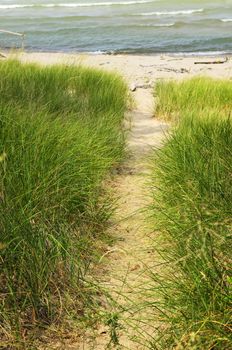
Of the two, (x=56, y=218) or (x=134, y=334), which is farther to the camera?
(x=56, y=218)

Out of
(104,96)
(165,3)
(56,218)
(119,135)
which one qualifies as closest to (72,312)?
(56,218)

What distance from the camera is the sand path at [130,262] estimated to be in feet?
8.04

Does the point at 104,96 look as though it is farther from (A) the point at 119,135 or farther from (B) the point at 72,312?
(B) the point at 72,312

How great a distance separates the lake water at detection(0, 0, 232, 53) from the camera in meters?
19.1

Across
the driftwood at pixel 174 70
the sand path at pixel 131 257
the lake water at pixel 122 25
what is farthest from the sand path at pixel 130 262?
the lake water at pixel 122 25

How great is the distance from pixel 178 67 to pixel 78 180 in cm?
1130

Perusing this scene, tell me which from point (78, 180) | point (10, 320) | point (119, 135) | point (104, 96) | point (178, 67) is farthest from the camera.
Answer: point (178, 67)

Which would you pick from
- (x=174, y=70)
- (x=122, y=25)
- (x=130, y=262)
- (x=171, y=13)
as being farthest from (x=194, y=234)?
(x=171, y=13)

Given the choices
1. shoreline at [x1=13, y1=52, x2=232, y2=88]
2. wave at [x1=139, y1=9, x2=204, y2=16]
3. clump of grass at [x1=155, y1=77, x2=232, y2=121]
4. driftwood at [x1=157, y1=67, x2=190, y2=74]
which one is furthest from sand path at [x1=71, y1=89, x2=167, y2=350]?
wave at [x1=139, y1=9, x2=204, y2=16]

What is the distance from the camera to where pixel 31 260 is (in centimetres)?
252

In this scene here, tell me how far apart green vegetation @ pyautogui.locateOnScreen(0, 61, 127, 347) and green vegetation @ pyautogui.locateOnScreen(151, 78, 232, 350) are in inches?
16.9

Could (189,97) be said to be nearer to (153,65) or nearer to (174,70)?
(174,70)

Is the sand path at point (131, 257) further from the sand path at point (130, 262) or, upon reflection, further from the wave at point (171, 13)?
the wave at point (171, 13)

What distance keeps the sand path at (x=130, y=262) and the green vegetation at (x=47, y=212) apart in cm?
14
